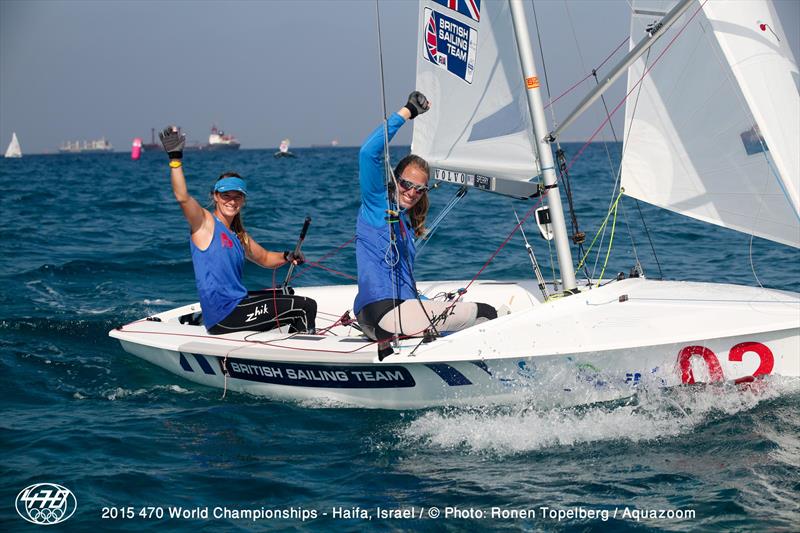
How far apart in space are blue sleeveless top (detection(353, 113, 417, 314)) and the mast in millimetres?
1042

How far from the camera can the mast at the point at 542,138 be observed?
231 inches

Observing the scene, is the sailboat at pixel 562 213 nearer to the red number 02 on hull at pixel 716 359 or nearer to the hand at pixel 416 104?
the red number 02 on hull at pixel 716 359

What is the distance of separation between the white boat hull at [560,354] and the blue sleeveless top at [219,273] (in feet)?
1.07

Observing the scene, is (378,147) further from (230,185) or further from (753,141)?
(753,141)

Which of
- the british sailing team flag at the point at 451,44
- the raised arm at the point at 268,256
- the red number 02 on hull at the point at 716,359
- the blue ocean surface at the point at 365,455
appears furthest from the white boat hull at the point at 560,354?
the british sailing team flag at the point at 451,44

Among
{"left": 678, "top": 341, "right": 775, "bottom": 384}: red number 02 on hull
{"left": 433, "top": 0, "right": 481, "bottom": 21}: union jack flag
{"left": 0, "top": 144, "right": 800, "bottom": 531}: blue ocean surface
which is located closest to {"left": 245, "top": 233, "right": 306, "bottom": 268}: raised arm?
{"left": 0, "top": 144, "right": 800, "bottom": 531}: blue ocean surface

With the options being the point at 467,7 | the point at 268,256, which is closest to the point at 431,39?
the point at 467,7

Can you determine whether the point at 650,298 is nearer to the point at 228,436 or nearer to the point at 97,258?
the point at 228,436

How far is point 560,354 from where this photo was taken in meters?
5.09

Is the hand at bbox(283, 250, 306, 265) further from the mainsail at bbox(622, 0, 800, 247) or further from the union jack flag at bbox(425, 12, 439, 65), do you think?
the mainsail at bbox(622, 0, 800, 247)

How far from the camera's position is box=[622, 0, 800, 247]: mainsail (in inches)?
208

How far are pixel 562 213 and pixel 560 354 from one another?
1.14 meters

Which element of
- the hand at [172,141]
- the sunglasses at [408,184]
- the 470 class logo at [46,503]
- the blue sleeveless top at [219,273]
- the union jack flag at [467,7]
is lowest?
the 470 class logo at [46,503]

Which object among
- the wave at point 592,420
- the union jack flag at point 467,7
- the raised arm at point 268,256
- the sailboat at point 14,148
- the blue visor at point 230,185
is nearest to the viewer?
the wave at point 592,420
